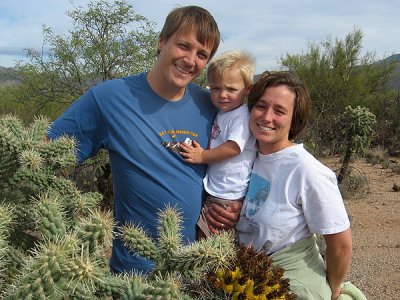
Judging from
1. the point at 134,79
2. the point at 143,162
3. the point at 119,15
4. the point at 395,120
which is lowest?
the point at 395,120

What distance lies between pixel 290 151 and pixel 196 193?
61 cm

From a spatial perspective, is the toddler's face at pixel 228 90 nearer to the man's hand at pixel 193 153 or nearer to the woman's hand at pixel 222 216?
the man's hand at pixel 193 153

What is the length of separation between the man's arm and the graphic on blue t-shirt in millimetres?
207

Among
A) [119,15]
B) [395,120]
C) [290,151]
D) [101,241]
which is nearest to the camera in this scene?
[101,241]

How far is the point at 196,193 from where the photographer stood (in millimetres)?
2852

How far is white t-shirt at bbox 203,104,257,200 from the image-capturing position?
288 cm

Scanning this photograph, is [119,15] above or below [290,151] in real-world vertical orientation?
above

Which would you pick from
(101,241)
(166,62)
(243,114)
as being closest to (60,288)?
(101,241)

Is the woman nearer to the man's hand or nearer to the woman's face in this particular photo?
the woman's face

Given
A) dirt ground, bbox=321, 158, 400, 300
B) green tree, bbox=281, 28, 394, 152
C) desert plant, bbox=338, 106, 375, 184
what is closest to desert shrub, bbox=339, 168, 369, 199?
dirt ground, bbox=321, 158, 400, 300

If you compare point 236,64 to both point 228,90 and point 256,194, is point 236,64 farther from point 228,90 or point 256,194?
point 256,194

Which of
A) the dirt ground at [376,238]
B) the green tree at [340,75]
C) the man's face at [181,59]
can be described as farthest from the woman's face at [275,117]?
the green tree at [340,75]

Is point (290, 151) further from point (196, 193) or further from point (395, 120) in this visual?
point (395, 120)

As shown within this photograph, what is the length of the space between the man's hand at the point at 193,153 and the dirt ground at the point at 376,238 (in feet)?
15.2
